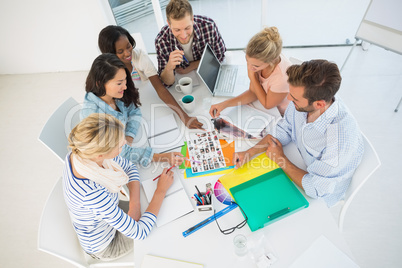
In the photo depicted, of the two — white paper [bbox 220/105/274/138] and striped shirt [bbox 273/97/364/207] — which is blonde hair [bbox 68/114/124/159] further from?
striped shirt [bbox 273/97/364/207]

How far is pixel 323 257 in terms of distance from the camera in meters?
1.04

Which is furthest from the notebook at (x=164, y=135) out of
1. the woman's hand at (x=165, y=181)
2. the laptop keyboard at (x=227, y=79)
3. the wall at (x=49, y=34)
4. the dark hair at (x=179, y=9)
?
the wall at (x=49, y=34)

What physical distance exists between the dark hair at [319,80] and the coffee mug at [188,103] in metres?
0.68

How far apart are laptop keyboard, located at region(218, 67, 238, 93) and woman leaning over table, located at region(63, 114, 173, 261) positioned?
2.67 feet

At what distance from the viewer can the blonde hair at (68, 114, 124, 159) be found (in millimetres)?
1066

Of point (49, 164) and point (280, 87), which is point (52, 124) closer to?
point (49, 164)

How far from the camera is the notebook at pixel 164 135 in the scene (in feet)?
5.06

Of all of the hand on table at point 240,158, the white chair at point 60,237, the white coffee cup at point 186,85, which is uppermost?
the white coffee cup at point 186,85

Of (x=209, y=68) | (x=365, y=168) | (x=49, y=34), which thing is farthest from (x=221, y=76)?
(x=49, y=34)

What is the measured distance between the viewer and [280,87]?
5.13ft

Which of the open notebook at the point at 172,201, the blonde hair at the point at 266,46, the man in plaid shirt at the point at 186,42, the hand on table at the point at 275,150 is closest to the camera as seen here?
the open notebook at the point at 172,201

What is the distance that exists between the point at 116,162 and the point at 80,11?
2561 mm

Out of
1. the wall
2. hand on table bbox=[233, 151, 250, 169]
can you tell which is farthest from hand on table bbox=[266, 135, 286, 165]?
the wall

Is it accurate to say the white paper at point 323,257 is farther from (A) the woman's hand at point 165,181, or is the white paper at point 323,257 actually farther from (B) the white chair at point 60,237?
(B) the white chair at point 60,237
